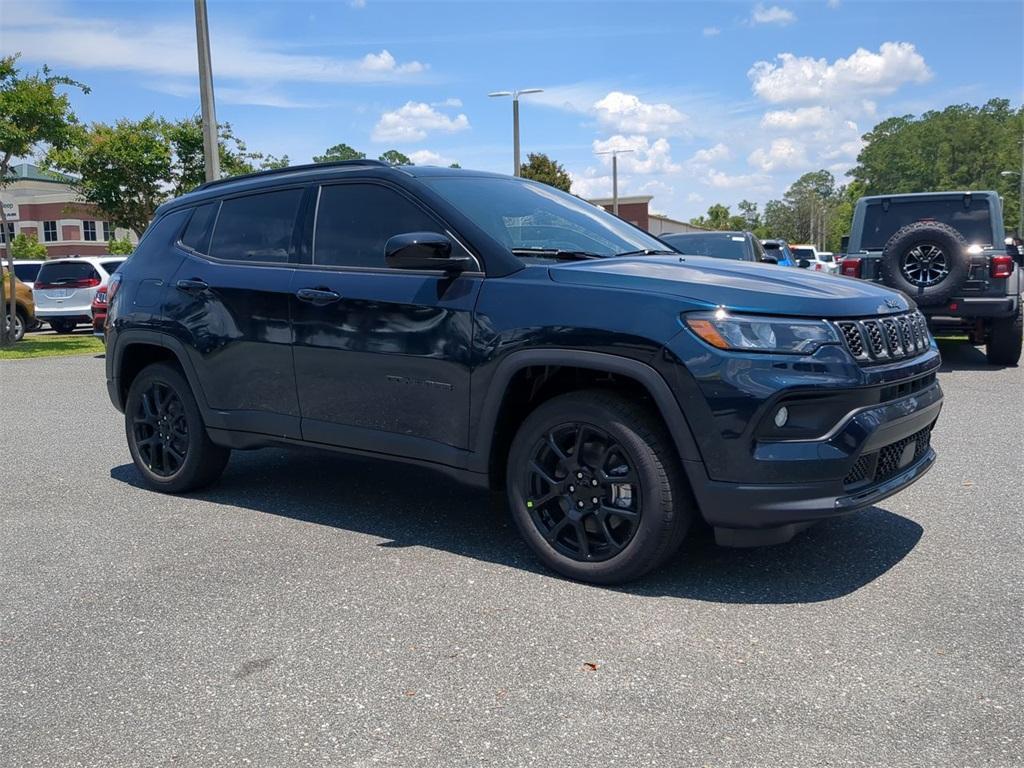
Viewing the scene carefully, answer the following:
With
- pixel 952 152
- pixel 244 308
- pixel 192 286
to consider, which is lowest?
pixel 244 308

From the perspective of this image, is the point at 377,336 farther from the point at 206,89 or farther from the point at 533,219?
the point at 206,89

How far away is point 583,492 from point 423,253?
4.05ft

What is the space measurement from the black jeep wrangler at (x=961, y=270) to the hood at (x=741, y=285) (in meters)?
6.39

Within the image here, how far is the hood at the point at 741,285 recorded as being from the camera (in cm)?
366

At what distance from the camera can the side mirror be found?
4129mm

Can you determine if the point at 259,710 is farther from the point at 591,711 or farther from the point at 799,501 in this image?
the point at 799,501

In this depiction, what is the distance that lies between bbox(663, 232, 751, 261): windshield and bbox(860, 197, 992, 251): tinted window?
1785mm

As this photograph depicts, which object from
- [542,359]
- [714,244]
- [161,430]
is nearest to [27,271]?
[714,244]

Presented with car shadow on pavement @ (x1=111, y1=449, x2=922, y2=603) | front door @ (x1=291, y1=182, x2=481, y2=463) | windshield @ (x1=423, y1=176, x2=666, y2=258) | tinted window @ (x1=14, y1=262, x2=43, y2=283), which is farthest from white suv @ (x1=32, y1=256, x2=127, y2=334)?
windshield @ (x1=423, y1=176, x2=666, y2=258)

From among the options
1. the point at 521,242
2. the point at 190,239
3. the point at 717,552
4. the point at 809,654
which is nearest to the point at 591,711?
the point at 809,654

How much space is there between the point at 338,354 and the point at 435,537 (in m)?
1.03

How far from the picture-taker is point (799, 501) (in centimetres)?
360

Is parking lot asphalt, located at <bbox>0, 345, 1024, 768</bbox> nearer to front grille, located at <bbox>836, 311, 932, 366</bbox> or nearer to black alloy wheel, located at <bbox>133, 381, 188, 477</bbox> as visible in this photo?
black alloy wheel, located at <bbox>133, 381, 188, 477</bbox>

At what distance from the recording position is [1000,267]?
10.3 m
